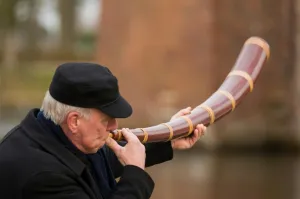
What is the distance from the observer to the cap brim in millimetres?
3660

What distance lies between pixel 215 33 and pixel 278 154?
7.98 ft

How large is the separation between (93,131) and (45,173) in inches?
10.2

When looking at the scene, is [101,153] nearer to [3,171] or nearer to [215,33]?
[3,171]

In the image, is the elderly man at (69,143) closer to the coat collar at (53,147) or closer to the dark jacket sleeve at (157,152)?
the coat collar at (53,147)

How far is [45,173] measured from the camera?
11.8ft

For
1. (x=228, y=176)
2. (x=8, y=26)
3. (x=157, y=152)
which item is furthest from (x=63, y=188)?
(x=8, y=26)

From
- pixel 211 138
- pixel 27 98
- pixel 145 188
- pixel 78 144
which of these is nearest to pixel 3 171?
pixel 78 144

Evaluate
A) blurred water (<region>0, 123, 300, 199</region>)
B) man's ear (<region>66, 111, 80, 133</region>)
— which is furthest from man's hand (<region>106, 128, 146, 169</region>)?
blurred water (<region>0, 123, 300, 199</region>)

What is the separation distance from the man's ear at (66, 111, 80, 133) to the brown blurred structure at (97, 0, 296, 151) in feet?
41.0

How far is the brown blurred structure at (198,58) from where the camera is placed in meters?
16.5

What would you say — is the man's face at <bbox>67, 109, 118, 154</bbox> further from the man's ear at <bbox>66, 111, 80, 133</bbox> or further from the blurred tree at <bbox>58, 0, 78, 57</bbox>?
the blurred tree at <bbox>58, 0, 78, 57</bbox>

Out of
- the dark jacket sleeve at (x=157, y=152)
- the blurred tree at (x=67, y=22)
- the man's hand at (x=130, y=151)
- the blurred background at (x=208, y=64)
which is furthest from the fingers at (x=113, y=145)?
the blurred tree at (x=67, y=22)

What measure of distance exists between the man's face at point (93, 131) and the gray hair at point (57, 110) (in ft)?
0.10

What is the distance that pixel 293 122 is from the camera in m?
17.0
